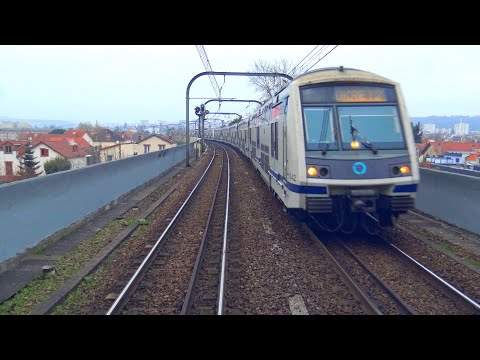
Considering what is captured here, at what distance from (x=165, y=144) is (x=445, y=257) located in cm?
6066

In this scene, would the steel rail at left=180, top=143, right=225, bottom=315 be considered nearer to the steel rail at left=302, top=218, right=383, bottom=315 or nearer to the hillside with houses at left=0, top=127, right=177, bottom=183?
the steel rail at left=302, top=218, right=383, bottom=315

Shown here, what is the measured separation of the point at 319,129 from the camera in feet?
28.1

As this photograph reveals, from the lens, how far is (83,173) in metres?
11.3

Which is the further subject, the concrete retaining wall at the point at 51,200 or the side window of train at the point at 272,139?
the side window of train at the point at 272,139

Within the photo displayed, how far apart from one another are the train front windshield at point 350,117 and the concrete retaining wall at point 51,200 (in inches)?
217

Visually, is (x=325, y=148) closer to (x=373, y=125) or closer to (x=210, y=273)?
(x=373, y=125)

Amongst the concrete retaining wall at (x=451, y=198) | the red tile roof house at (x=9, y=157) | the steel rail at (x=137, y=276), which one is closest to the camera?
the steel rail at (x=137, y=276)

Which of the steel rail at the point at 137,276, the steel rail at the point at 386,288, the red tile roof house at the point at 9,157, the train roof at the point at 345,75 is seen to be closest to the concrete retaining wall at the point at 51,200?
the steel rail at the point at 137,276

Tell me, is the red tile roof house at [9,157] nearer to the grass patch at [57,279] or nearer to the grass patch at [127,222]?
the grass patch at [127,222]

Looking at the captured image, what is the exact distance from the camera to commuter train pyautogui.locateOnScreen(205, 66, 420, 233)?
8211mm

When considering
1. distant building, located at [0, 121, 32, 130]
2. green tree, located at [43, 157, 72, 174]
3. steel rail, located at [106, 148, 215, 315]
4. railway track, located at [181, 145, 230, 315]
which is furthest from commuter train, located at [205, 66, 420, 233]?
distant building, located at [0, 121, 32, 130]

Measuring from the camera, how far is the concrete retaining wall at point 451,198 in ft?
31.0
